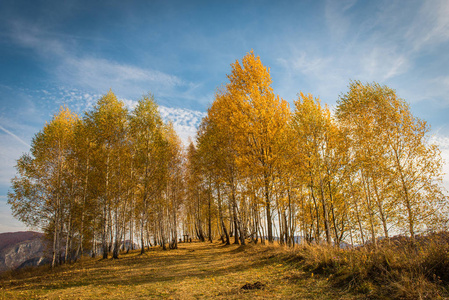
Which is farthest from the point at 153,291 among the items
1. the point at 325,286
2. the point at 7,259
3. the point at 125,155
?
the point at 7,259

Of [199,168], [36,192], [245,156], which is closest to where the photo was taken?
[245,156]

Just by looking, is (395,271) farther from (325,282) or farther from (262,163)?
(262,163)

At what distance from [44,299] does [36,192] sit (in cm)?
1460

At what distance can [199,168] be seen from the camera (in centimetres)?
2219

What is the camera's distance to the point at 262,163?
46.4 ft

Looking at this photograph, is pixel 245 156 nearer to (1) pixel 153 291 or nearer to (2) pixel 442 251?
(1) pixel 153 291

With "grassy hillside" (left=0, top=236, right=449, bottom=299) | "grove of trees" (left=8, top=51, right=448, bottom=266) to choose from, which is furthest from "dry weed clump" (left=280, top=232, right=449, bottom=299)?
"grove of trees" (left=8, top=51, right=448, bottom=266)

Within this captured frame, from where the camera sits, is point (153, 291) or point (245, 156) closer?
point (153, 291)

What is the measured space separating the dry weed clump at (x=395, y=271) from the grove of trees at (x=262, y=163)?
7.03 meters

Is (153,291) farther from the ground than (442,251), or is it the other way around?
(442,251)

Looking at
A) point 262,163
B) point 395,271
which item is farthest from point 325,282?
point 262,163

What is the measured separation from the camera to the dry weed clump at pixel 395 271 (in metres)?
4.20

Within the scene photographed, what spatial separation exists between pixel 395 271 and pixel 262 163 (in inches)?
374

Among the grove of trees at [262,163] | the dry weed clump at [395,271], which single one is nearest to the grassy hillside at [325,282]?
the dry weed clump at [395,271]
